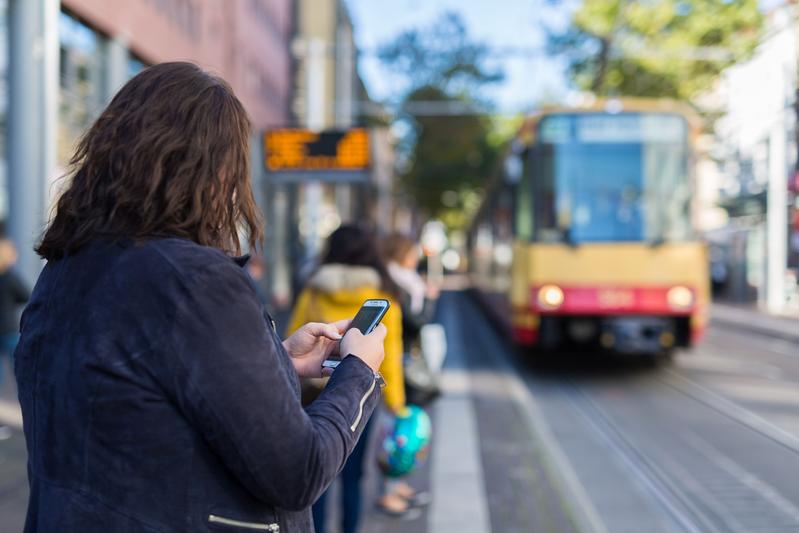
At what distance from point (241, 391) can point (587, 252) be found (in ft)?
29.3

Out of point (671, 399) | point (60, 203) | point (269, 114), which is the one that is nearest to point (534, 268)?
point (671, 399)

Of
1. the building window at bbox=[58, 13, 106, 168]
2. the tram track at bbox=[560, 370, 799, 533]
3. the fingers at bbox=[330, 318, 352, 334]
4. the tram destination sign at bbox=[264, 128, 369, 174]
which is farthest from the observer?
the tram destination sign at bbox=[264, 128, 369, 174]

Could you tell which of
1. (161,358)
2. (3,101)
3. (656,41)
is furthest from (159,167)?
(656,41)

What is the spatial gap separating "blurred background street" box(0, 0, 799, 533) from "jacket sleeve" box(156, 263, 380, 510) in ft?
1.70

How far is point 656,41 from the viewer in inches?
910

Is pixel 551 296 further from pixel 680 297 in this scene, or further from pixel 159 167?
pixel 159 167

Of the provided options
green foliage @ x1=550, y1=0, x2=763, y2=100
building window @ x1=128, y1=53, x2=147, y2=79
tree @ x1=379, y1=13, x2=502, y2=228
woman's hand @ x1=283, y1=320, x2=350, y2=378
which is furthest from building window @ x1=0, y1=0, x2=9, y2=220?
tree @ x1=379, y1=13, x2=502, y2=228

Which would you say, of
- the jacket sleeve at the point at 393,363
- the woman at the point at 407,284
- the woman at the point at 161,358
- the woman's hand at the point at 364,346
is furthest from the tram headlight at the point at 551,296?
the woman at the point at 161,358

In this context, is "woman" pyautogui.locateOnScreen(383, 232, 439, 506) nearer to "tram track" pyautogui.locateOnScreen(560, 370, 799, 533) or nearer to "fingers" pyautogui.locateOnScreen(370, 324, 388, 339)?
"tram track" pyautogui.locateOnScreen(560, 370, 799, 533)

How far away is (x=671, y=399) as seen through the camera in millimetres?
9336

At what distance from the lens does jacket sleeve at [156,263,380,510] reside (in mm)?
1373

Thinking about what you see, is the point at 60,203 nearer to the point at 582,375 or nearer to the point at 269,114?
the point at 582,375

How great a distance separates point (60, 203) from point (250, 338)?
48cm

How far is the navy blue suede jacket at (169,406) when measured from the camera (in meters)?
1.38
